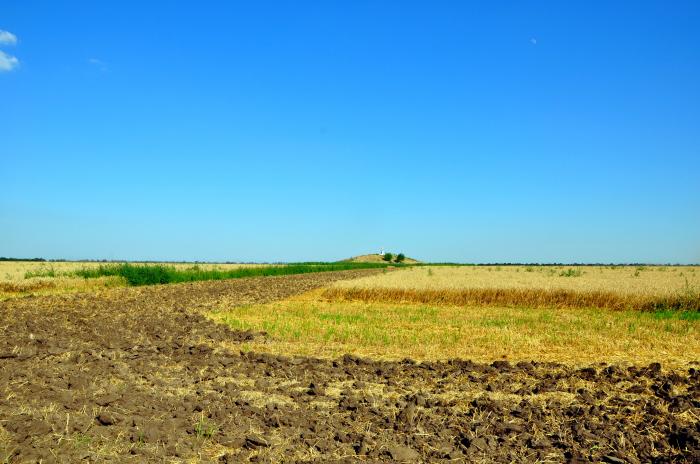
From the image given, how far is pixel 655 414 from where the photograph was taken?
762cm

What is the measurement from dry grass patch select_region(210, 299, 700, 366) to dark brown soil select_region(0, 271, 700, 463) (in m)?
1.56

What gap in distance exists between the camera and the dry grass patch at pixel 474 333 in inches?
494

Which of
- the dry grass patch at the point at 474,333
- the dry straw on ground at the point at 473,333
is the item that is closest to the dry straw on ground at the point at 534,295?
the dry straw on ground at the point at 473,333

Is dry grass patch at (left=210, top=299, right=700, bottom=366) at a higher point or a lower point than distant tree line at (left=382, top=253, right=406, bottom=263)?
lower

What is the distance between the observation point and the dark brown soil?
6.23 metres

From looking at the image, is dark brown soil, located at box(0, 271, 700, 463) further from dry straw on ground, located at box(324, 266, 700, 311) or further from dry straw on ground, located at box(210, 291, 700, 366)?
dry straw on ground, located at box(324, 266, 700, 311)

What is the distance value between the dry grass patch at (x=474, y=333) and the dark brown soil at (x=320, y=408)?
5.12 ft

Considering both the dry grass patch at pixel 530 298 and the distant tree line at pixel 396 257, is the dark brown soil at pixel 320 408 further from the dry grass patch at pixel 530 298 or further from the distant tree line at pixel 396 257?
the distant tree line at pixel 396 257

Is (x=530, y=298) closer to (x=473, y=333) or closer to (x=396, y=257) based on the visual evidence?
(x=473, y=333)

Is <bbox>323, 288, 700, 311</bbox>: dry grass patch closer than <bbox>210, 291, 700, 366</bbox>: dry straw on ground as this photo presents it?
No

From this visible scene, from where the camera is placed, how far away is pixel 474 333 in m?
15.1

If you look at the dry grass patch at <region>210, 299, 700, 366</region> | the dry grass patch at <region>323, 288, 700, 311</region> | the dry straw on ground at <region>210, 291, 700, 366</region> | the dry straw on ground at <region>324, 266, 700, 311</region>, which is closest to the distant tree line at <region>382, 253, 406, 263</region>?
the dry straw on ground at <region>324, 266, 700, 311</region>

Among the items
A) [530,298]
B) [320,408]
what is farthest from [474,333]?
[530,298]

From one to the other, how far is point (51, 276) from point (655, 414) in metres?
32.9
